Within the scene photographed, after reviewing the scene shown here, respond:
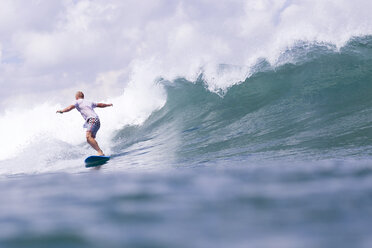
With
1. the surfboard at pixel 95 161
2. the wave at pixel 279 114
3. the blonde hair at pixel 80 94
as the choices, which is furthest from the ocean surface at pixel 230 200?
the blonde hair at pixel 80 94

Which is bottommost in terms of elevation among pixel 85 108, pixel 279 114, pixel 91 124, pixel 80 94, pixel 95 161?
pixel 95 161

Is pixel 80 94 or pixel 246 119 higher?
pixel 80 94

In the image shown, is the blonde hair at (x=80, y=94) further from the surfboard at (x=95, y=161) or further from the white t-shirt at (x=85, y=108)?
the surfboard at (x=95, y=161)

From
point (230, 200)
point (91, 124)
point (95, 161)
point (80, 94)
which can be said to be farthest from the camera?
point (80, 94)

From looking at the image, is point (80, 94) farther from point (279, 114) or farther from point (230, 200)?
point (230, 200)

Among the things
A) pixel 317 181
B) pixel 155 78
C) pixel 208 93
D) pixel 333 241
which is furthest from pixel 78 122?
pixel 333 241

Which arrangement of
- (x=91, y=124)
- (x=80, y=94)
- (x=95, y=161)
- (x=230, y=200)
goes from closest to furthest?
(x=230, y=200) < (x=95, y=161) < (x=91, y=124) < (x=80, y=94)

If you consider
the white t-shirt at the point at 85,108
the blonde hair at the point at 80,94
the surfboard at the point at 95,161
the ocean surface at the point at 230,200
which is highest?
the blonde hair at the point at 80,94

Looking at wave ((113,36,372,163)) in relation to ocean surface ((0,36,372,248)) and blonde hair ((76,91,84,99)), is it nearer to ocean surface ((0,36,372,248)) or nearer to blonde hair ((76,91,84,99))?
ocean surface ((0,36,372,248))

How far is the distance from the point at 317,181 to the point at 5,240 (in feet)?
7.44

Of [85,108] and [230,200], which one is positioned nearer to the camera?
[230,200]

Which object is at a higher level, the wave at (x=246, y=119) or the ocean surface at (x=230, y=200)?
the wave at (x=246, y=119)

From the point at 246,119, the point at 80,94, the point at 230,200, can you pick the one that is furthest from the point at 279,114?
the point at 230,200

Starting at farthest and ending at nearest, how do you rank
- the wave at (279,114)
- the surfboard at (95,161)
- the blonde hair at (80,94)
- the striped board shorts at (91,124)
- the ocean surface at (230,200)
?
the blonde hair at (80,94) → the striped board shorts at (91,124) → the surfboard at (95,161) → the wave at (279,114) → the ocean surface at (230,200)
